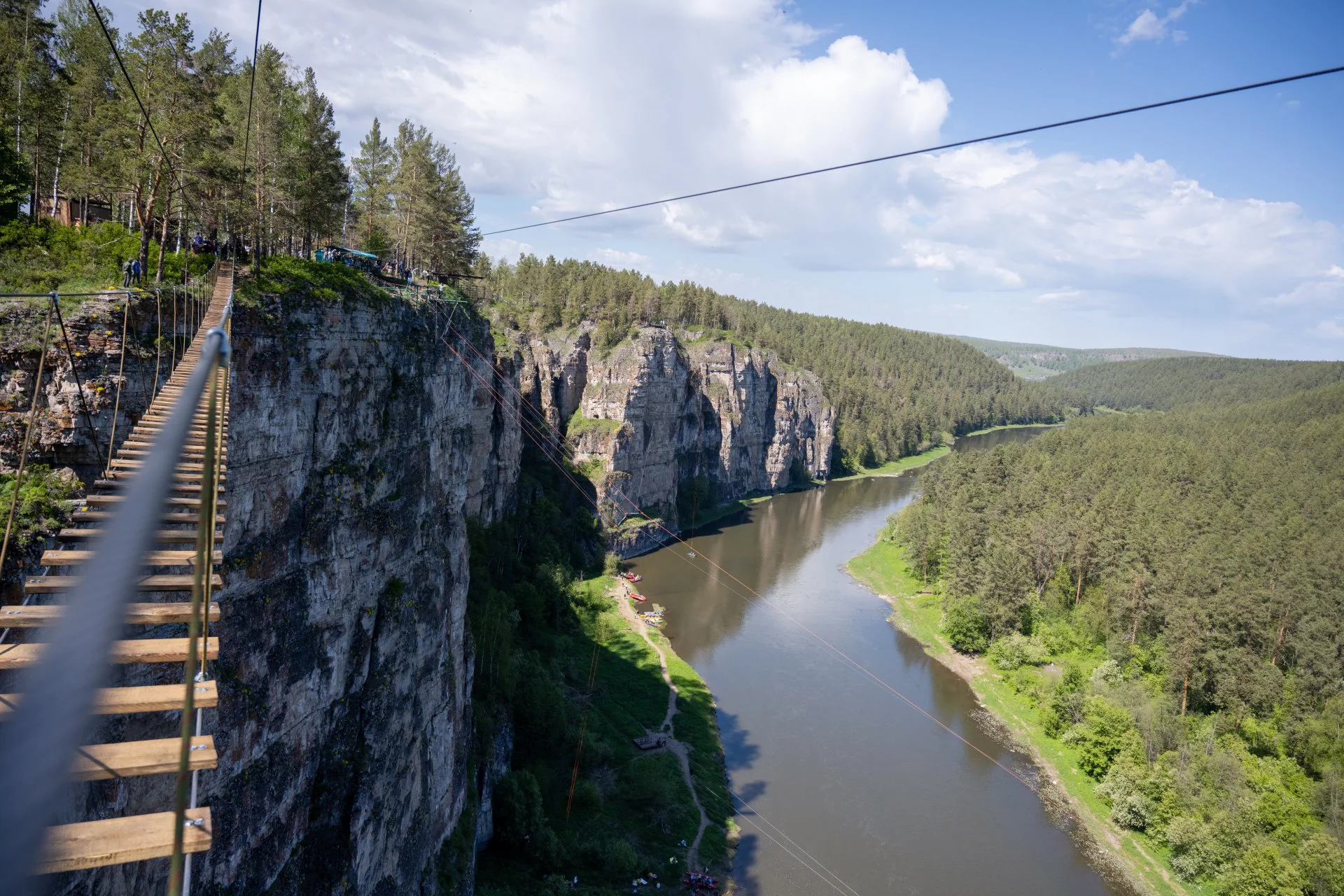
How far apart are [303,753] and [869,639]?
124 ft

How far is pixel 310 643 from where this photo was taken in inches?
531

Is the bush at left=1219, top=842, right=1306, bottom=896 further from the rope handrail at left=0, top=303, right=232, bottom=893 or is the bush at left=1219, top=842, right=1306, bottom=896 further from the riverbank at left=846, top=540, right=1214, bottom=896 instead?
the rope handrail at left=0, top=303, right=232, bottom=893

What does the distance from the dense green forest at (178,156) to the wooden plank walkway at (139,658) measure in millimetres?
5965

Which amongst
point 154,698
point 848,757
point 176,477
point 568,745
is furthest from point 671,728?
point 154,698

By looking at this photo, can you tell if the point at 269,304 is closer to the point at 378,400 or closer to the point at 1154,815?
the point at 378,400

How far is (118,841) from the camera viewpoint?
12.3 ft

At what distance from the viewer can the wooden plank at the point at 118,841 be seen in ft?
11.9

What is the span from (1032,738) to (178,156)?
40.8m

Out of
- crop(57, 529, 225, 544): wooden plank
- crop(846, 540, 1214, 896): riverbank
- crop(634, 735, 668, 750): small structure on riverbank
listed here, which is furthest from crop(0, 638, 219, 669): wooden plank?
crop(846, 540, 1214, 896): riverbank

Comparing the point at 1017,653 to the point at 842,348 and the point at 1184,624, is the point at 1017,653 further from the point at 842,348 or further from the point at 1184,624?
the point at 842,348

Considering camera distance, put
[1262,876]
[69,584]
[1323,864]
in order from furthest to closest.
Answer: [1262,876], [1323,864], [69,584]

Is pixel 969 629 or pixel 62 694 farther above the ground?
pixel 62 694

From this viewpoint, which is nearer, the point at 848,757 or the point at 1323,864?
the point at 1323,864

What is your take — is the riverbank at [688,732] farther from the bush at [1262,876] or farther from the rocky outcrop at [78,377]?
the rocky outcrop at [78,377]
